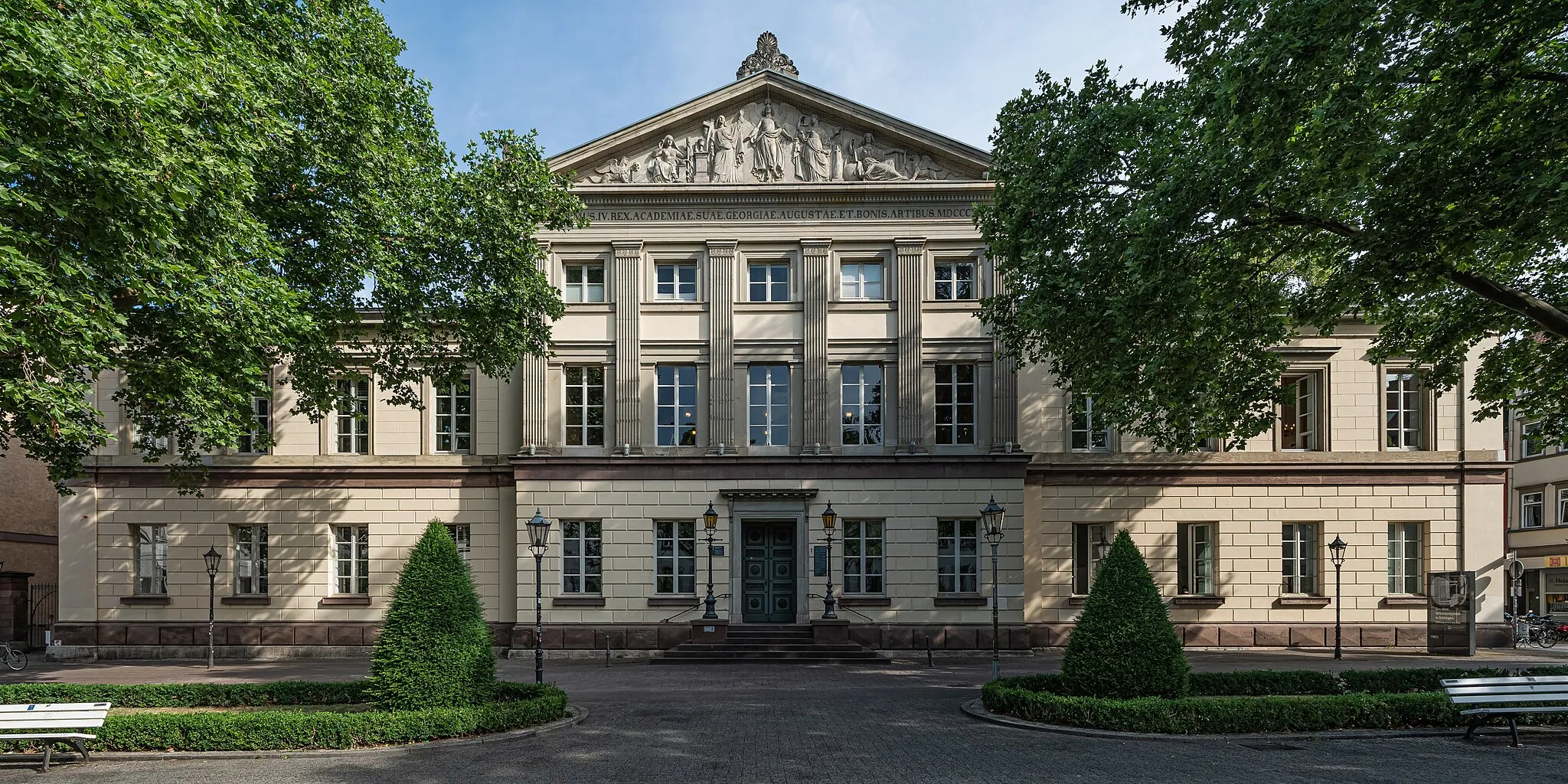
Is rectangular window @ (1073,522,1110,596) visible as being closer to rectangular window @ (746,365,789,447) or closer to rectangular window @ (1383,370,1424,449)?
rectangular window @ (1383,370,1424,449)

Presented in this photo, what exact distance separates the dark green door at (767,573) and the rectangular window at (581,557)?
13.7 feet

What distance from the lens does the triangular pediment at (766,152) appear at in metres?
25.3

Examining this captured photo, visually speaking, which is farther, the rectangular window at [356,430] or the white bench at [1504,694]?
the rectangular window at [356,430]

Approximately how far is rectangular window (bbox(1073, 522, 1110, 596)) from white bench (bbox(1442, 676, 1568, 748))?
13133 millimetres

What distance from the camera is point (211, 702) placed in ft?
49.1

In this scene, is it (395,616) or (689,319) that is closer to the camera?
(395,616)

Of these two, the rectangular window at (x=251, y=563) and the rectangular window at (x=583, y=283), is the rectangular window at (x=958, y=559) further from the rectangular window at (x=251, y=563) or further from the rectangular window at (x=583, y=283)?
the rectangular window at (x=251, y=563)

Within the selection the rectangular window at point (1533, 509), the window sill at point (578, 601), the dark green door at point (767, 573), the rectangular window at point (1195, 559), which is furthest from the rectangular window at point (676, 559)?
the rectangular window at point (1533, 509)

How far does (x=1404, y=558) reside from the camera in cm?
2597

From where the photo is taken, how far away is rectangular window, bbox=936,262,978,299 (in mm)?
25500

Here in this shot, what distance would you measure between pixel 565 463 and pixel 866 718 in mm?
13301

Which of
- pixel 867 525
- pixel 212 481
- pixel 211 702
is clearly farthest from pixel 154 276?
pixel 867 525

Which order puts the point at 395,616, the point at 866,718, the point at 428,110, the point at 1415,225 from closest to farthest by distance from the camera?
the point at 1415,225 < the point at 395,616 < the point at 866,718 < the point at 428,110

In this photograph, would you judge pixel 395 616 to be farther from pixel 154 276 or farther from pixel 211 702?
pixel 154 276
